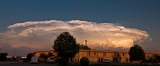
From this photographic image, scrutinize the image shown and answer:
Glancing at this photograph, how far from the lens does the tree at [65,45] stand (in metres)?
75.1

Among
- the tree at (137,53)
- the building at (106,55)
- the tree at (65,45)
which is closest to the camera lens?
the tree at (65,45)

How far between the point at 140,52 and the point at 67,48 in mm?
29856

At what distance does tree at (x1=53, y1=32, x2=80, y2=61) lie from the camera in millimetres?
75125

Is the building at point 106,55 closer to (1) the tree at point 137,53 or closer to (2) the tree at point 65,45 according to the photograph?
(1) the tree at point 137,53

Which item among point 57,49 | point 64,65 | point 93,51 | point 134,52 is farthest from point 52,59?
point 93,51

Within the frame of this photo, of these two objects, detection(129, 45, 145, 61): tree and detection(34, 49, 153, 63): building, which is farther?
detection(34, 49, 153, 63): building

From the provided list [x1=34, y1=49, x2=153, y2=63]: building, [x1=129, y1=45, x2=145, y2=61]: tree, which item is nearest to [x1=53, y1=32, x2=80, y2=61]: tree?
[x1=129, y1=45, x2=145, y2=61]: tree

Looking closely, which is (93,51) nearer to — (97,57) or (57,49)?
(97,57)

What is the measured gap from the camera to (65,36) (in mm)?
77938

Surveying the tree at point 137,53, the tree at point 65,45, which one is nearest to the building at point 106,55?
the tree at point 137,53

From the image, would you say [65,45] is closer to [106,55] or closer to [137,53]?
[137,53]

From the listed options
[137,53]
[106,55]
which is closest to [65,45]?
[137,53]

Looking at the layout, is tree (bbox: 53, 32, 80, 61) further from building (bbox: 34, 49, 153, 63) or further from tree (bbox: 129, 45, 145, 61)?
building (bbox: 34, 49, 153, 63)

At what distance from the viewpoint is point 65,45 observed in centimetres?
7606
